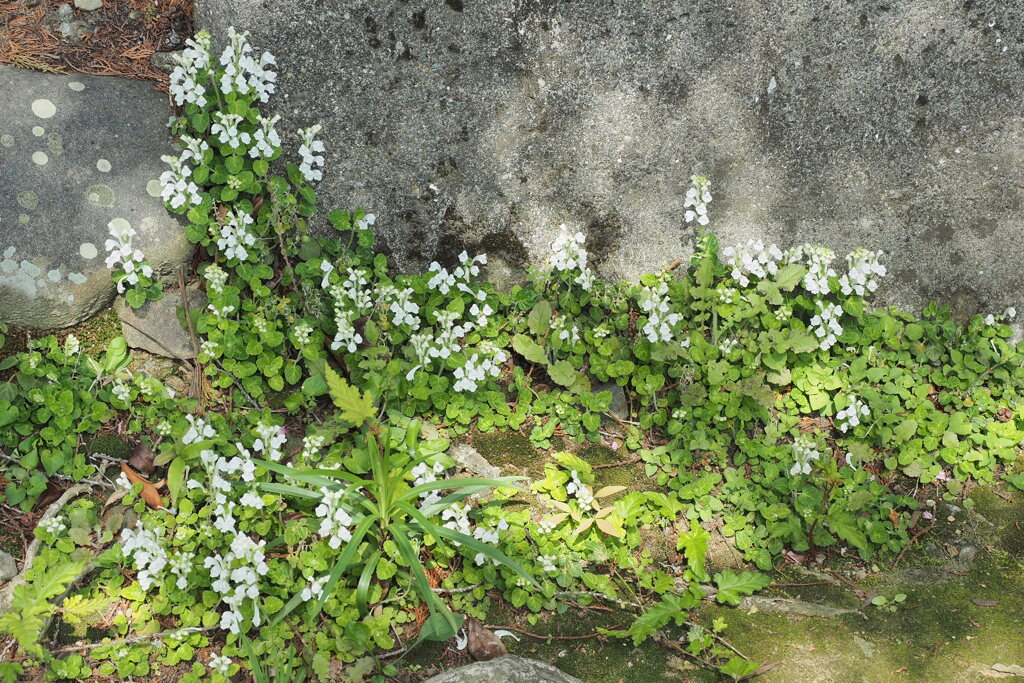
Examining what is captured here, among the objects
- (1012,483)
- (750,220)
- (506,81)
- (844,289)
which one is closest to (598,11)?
(506,81)

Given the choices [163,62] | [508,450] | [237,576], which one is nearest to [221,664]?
[237,576]

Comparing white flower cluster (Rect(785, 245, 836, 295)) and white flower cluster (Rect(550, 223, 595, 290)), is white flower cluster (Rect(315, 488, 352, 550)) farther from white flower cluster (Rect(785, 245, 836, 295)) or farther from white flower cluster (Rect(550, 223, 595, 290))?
white flower cluster (Rect(785, 245, 836, 295))

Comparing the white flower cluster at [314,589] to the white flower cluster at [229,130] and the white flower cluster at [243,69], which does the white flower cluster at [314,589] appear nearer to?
the white flower cluster at [229,130]

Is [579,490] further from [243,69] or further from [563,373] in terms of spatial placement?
[243,69]

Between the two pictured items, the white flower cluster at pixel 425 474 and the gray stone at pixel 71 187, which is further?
the gray stone at pixel 71 187

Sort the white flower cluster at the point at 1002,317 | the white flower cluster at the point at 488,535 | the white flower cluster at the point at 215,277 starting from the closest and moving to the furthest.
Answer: the white flower cluster at the point at 488,535, the white flower cluster at the point at 215,277, the white flower cluster at the point at 1002,317

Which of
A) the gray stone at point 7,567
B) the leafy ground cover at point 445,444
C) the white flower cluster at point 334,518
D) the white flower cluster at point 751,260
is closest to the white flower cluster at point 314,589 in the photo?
the leafy ground cover at point 445,444

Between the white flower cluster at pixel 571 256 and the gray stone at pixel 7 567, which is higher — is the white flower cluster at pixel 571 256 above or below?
above
